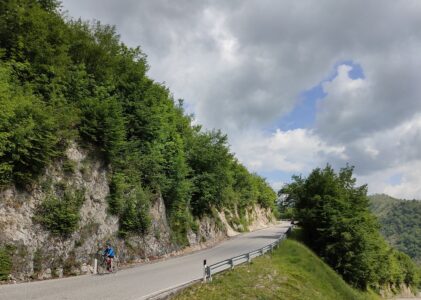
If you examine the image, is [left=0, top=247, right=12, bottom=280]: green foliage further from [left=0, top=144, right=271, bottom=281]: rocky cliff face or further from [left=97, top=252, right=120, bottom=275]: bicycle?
[left=97, top=252, right=120, bottom=275]: bicycle

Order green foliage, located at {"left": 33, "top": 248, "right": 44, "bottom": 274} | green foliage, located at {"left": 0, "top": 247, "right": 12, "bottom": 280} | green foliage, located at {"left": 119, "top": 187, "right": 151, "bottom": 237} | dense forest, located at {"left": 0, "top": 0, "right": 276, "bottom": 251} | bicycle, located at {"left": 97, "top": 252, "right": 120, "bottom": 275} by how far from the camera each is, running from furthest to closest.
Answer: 1. green foliage, located at {"left": 119, "top": 187, "right": 151, "bottom": 237}
2. bicycle, located at {"left": 97, "top": 252, "right": 120, "bottom": 275}
3. dense forest, located at {"left": 0, "top": 0, "right": 276, "bottom": 251}
4. green foliage, located at {"left": 33, "top": 248, "right": 44, "bottom": 274}
5. green foliage, located at {"left": 0, "top": 247, "right": 12, "bottom": 280}

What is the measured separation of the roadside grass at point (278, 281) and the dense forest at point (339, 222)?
6011mm

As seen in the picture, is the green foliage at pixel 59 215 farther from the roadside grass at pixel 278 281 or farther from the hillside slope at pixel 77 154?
the roadside grass at pixel 278 281

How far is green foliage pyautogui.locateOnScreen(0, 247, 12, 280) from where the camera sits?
48.1ft

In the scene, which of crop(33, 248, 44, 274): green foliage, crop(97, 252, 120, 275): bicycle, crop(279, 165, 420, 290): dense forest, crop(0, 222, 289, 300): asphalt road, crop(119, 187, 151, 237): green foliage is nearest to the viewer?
crop(0, 222, 289, 300): asphalt road

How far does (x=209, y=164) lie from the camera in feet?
136

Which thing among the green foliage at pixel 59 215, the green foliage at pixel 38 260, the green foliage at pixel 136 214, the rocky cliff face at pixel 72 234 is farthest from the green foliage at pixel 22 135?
the green foliage at pixel 136 214

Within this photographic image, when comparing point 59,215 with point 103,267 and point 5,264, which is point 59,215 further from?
point 103,267

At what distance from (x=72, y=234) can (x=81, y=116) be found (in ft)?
25.3

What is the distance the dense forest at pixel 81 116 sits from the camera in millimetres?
17516

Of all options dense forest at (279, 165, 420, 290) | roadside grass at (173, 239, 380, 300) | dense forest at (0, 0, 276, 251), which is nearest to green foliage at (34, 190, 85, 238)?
dense forest at (0, 0, 276, 251)

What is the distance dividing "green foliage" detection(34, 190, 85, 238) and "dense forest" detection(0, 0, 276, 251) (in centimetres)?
5

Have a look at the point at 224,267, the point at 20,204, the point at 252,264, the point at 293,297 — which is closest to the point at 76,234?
the point at 20,204

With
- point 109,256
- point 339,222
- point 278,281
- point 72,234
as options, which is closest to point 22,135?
point 72,234
